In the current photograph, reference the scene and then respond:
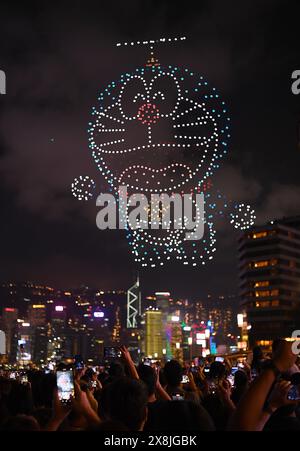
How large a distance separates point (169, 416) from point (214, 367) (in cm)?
700

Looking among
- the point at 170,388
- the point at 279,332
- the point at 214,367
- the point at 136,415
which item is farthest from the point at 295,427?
the point at 279,332

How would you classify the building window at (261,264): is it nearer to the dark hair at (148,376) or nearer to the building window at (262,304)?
the building window at (262,304)

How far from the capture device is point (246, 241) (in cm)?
11850

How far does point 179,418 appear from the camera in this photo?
4953 mm

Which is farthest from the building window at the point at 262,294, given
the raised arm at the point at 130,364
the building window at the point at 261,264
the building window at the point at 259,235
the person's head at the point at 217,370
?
the raised arm at the point at 130,364

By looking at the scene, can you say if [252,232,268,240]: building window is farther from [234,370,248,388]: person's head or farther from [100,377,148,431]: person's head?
[100,377,148,431]: person's head

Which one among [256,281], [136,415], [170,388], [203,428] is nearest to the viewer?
[136,415]

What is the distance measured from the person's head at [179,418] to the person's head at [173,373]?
230 cm

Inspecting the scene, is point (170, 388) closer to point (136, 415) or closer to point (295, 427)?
point (295, 427)

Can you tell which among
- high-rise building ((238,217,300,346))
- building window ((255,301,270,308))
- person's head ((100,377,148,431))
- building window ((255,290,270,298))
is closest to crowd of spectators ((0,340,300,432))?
person's head ((100,377,148,431))

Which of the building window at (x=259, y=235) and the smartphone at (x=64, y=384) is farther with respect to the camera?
the building window at (x=259, y=235)

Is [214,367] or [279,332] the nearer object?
[214,367]

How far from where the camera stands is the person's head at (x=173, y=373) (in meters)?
7.44

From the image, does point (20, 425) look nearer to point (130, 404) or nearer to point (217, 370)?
point (130, 404)
